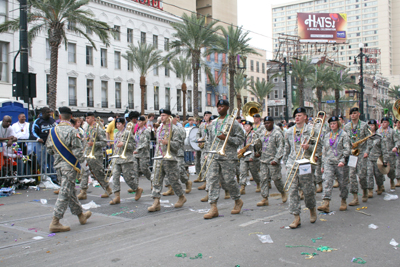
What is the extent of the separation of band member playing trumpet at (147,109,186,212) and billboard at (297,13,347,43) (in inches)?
2832

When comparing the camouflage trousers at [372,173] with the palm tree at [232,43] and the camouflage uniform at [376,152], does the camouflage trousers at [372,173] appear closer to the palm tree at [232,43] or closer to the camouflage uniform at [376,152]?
the camouflage uniform at [376,152]

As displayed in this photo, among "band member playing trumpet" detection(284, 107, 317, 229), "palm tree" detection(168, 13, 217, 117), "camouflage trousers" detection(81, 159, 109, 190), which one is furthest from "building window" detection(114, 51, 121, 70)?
"band member playing trumpet" detection(284, 107, 317, 229)

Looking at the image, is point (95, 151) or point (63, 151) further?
point (95, 151)

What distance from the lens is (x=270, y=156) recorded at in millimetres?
9203

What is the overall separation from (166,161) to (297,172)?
2.93m

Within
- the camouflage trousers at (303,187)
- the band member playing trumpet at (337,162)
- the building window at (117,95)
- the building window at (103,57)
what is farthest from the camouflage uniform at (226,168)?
the building window at (117,95)

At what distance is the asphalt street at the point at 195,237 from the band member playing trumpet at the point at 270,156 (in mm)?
445

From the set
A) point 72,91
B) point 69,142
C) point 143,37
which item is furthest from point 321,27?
point 69,142

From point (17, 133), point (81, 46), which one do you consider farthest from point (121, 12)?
point (17, 133)

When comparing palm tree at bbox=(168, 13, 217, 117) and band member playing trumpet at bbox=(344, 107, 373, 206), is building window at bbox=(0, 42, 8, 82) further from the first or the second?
band member playing trumpet at bbox=(344, 107, 373, 206)

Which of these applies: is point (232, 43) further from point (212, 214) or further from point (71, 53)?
point (212, 214)

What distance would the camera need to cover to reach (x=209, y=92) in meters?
60.3

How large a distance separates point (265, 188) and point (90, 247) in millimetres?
4424

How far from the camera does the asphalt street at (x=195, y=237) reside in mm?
5098
